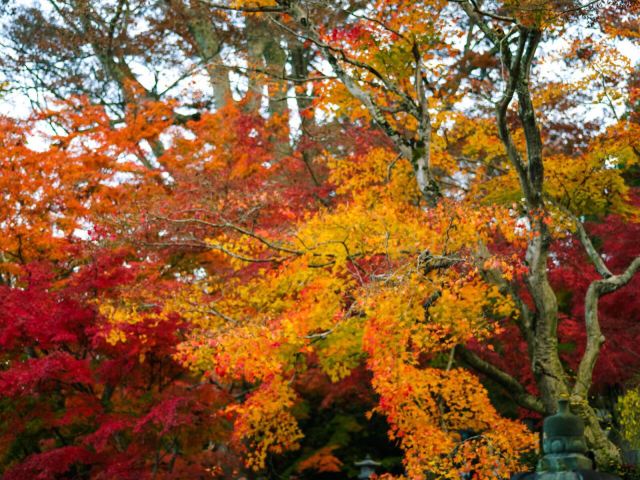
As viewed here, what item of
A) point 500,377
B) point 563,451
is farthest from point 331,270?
point 563,451

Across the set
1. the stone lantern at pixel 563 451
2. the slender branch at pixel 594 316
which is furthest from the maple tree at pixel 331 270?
the stone lantern at pixel 563 451

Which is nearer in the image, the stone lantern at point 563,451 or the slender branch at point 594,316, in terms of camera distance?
the stone lantern at point 563,451

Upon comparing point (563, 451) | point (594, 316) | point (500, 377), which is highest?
point (594, 316)

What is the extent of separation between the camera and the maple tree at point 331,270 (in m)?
9.93

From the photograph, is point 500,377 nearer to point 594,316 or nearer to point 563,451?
point 594,316

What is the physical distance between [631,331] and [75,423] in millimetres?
9761

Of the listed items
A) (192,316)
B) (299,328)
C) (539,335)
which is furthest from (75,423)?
(539,335)

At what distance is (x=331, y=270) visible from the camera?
11.8 meters

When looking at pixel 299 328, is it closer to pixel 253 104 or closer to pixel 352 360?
pixel 352 360

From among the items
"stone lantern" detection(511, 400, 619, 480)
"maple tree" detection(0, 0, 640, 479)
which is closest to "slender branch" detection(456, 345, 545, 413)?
"maple tree" detection(0, 0, 640, 479)

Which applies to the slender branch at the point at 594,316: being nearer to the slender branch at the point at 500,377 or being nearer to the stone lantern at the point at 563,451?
the slender branch at the point at 500,377

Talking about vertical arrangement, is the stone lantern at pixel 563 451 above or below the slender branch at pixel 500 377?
below

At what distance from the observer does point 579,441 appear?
601 centimetres

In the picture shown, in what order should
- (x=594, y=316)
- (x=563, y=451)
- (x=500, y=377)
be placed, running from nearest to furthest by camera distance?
(x=563, y=451) → (x=594, y=316) → (x=500, y=377)
